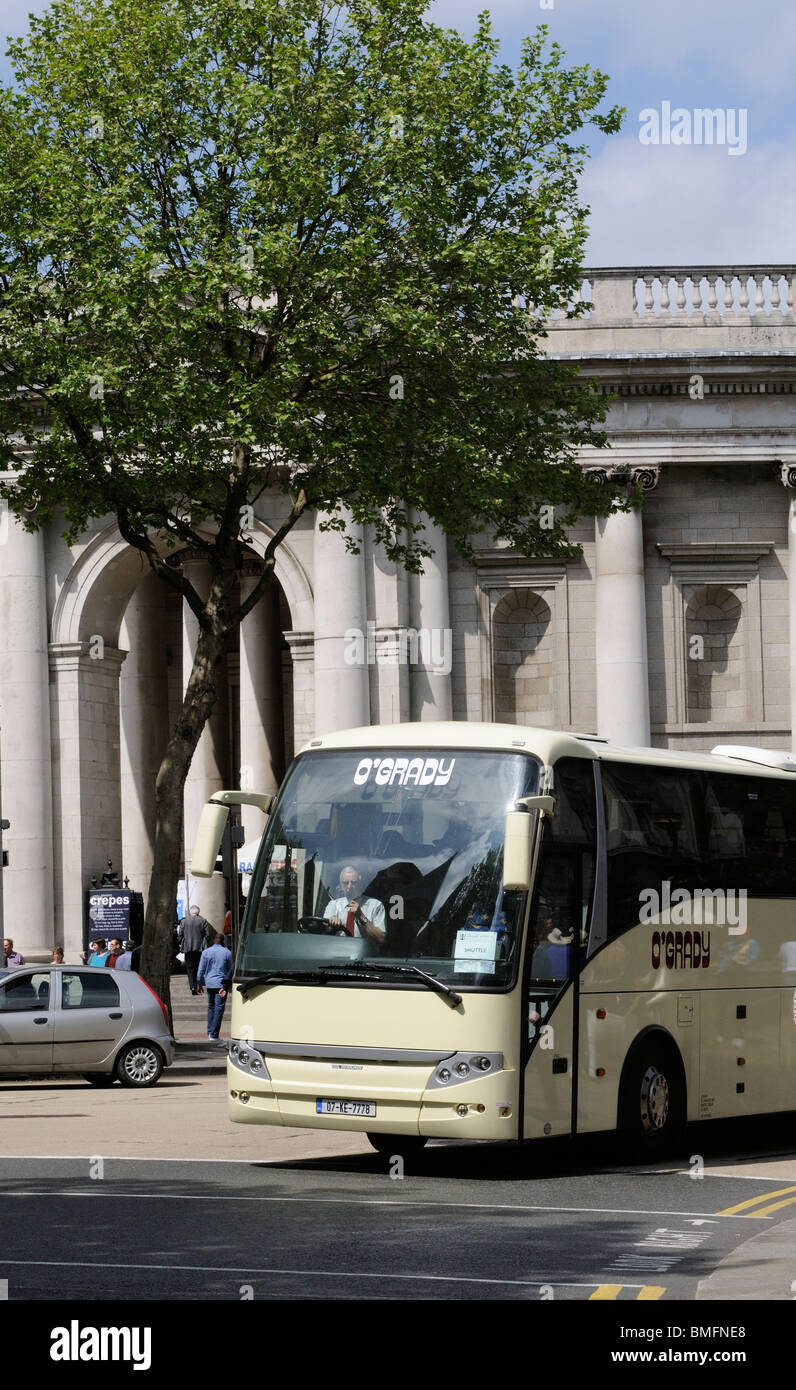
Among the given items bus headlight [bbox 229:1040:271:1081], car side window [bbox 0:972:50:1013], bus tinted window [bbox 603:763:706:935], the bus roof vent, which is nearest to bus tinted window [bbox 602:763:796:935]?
bus tinted window [bbox 603:763:706:935]

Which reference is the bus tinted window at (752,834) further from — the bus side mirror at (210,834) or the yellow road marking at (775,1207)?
the bus side mirror at (210,834)

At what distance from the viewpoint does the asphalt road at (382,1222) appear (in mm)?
9000

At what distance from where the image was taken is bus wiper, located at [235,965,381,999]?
13.8 m

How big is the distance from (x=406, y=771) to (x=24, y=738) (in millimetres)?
24207

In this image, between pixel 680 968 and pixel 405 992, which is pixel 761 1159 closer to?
pixel 680 968

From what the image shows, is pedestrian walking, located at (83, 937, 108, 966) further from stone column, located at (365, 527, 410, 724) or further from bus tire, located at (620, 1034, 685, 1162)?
bus tire, located at (620, 1034, 685, 1162)

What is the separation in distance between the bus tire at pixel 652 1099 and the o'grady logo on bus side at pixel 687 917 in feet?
2.10

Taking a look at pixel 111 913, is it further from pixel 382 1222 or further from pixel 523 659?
pixel 382 1222

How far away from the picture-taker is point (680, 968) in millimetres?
15312

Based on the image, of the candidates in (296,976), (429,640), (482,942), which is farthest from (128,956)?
(482,942)

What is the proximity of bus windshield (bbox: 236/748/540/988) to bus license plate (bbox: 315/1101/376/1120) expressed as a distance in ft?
2.69

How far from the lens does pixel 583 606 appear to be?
37.4m

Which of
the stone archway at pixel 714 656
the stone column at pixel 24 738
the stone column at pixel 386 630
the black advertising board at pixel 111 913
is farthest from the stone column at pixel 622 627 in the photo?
the stone column at pixel 24 738
